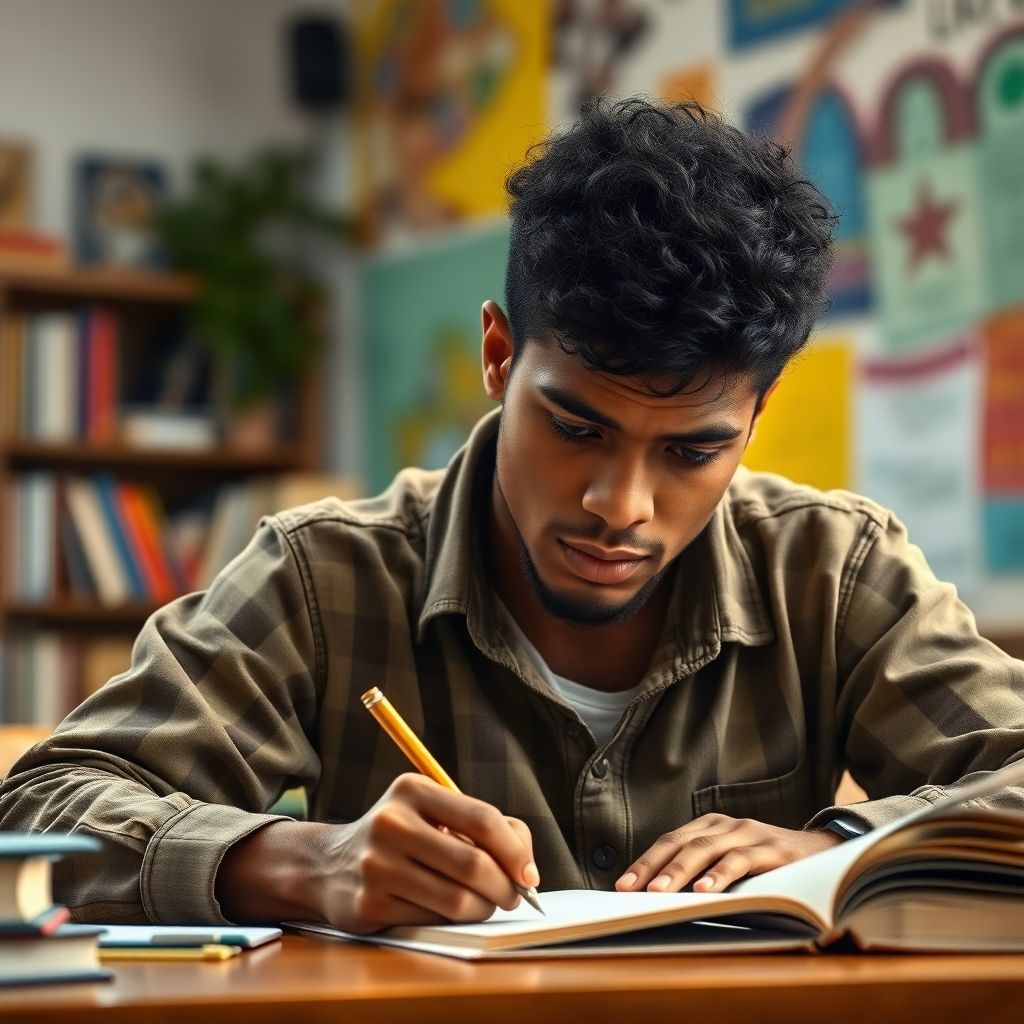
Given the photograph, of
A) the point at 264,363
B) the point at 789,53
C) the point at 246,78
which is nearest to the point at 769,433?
the point at 789,53

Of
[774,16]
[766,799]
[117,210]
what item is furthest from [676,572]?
[117,210]

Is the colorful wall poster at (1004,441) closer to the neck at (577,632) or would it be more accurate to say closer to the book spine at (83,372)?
the neck at (577,632)

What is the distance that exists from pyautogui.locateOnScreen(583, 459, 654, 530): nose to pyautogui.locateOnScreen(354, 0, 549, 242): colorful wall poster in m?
2.49

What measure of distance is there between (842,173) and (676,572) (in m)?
1.69

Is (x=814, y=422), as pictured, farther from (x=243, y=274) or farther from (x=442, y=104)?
(x=243, y=274)

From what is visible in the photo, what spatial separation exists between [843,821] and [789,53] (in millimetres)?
2223

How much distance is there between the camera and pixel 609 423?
1.27m

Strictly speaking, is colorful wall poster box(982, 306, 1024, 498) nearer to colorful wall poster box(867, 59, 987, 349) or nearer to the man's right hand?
colorful wall poster box(867, 59, 987, 349)

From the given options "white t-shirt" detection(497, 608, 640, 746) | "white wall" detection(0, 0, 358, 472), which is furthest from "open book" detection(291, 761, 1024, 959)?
"white wall" detection(0, 0, 358, 472)

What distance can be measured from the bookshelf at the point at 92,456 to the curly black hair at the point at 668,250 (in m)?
2.85

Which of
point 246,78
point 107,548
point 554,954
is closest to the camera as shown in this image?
point 554,954

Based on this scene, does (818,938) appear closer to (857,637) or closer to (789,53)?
(857,637)

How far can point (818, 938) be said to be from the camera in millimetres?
933

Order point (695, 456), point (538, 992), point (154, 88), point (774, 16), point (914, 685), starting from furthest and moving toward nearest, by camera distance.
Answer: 1. point (154, 88)
2. point (774, 16)
3. point (914, 685)
4. point (695, 456)
5. point (538, 992)
